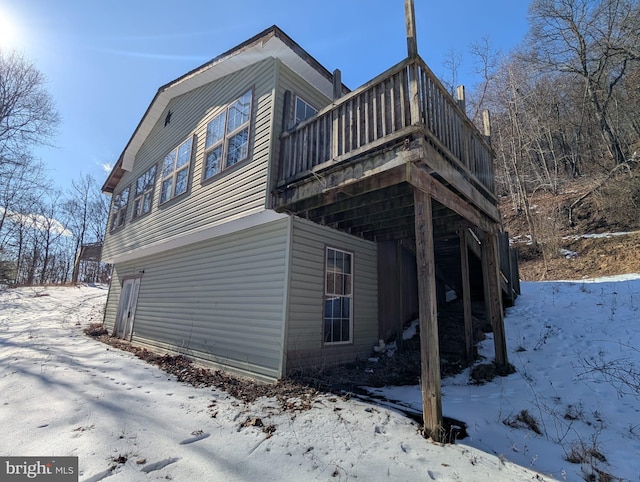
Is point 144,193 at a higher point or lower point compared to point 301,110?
lower

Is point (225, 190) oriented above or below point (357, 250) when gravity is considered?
above

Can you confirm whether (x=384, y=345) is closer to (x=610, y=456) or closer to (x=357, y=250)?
(x=357, y=250)

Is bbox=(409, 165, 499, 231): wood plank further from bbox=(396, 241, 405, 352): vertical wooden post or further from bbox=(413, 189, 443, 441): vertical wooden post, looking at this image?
bbox=(396, 241, 405, 352): vertical wooden post

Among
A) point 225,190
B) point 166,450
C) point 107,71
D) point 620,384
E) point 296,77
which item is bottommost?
point 166,450

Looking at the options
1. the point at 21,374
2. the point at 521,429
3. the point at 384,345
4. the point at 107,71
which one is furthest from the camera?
the point at 107,71

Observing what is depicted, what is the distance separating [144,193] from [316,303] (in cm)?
847

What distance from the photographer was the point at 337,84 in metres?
6.91

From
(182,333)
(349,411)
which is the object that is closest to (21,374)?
(182,333)

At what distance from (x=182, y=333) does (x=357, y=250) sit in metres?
5.22

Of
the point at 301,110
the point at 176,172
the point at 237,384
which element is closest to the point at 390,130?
the point at 301,110

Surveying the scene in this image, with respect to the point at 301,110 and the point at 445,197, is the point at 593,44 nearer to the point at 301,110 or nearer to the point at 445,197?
the point at 301,110

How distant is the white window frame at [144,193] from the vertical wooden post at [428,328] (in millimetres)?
9746

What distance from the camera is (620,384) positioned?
15.6 ft

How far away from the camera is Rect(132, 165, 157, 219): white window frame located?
11.2 m
